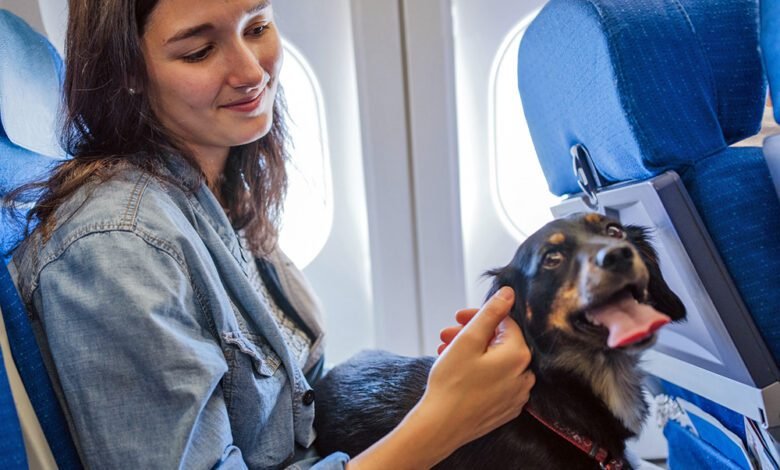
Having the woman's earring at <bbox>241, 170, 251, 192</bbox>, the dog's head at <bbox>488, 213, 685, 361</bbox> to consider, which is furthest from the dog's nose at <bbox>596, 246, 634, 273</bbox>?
the woman's earring at <bbox>241, 170, 251, 192</bbox>

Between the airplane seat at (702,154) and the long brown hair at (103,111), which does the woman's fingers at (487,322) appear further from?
the long brown hair at (103,111)

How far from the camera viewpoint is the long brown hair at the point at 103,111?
2.92ft

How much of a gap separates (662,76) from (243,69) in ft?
2.00

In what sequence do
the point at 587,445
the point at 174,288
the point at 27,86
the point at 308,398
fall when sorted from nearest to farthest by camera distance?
1. the point at 174,288
2. the point at 587,445
3. the point at 308,398
4. the point at 27,86

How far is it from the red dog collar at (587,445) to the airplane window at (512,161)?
0.92 m

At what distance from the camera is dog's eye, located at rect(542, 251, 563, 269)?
0.88 metres

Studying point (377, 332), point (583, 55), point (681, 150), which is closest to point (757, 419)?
point (681, 150)

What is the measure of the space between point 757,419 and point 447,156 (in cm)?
108

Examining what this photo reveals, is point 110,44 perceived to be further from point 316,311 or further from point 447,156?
point 447,156

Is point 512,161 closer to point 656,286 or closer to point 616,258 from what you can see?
point 656,286

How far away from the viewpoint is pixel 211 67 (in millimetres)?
947

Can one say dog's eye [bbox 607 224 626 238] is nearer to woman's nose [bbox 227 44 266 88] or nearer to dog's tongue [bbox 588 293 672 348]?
dog's tongue [bbox 588 293 672 348]

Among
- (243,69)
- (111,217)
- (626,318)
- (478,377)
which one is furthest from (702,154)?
(111,217)

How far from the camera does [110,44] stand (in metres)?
0.90
